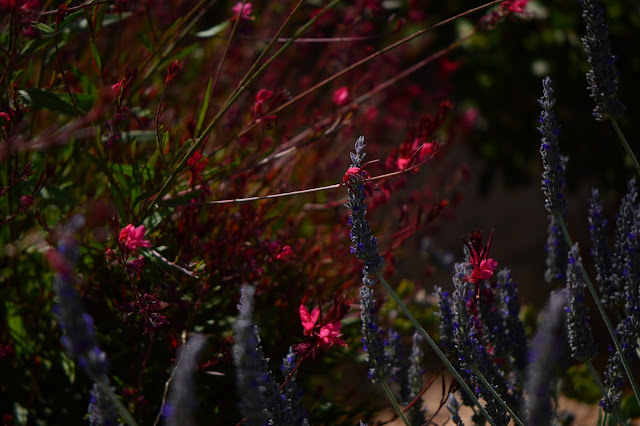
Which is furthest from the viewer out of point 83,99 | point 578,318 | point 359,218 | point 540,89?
point 540,89

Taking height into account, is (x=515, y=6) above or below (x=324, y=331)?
above

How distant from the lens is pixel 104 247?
178 centimetres

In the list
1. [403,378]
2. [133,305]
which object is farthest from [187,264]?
[403,378]

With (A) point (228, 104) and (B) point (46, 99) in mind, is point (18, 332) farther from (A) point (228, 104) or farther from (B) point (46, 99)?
(A) point (228, 104)

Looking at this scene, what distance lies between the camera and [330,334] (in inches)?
55.5

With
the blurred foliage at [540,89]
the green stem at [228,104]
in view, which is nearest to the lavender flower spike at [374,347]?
the green stem at [228,104]

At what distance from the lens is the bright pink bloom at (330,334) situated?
1.40 metres

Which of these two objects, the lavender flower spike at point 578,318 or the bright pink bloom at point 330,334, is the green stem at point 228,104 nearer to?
the bright pink bloom at point 330,334

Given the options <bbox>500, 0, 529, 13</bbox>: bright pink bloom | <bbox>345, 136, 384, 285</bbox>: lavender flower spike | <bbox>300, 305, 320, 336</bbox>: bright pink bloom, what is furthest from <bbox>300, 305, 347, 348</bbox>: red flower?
<bbox>500, 0, 529, 13</bbox>: bright pink bloom

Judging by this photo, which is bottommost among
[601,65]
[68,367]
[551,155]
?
[68,367]

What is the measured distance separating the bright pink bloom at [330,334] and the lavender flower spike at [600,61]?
781mm

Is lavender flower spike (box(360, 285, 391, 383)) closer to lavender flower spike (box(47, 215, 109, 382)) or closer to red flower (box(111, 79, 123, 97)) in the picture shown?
lavender flower spike (box(47, 215, 109, 382))

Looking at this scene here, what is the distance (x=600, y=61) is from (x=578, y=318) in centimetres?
57

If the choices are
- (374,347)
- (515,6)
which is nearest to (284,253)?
(374,347)
